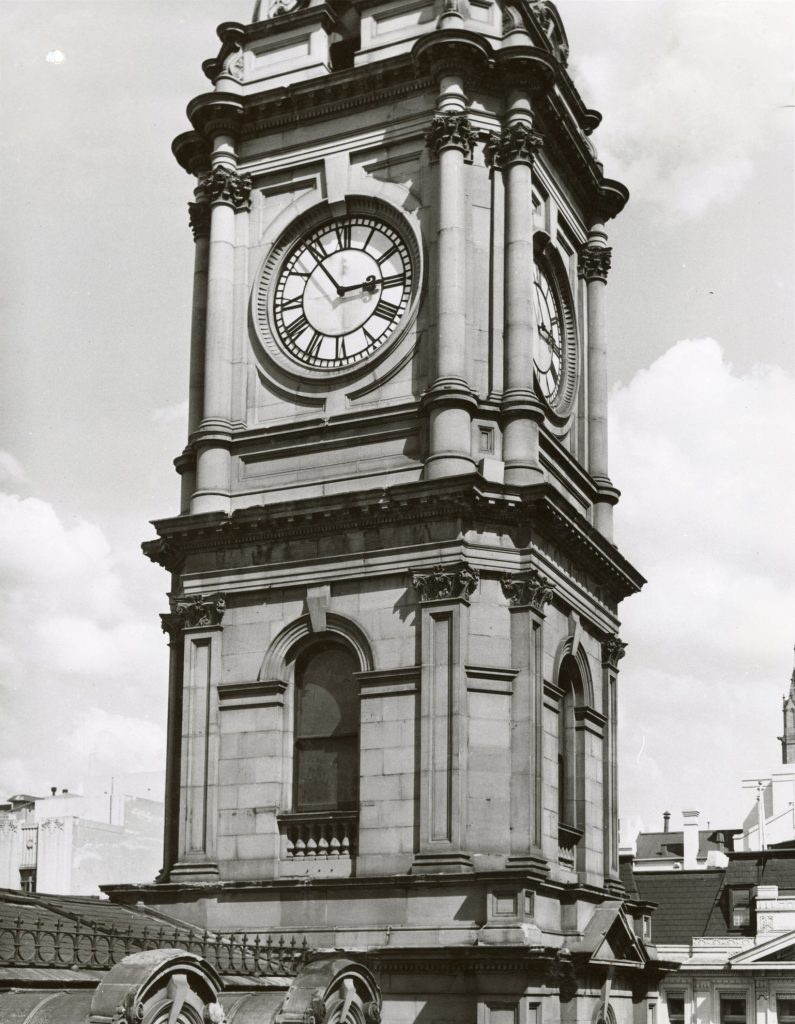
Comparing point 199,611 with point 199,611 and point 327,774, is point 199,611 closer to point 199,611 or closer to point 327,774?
point 199,611

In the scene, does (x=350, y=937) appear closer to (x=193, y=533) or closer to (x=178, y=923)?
(x=178, y=923)

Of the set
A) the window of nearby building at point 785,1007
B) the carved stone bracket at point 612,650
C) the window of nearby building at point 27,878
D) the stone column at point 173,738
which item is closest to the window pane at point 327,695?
the stone column at point 173,738

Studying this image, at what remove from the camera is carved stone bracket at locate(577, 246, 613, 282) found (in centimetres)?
3928

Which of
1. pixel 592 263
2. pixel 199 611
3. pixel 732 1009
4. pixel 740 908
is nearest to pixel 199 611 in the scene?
pixel 199 611

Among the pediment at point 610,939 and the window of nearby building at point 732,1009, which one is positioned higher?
the pediment at point 610,939

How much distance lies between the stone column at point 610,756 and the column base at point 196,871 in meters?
8.74

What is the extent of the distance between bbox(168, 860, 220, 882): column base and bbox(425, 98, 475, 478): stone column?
8.48 meters

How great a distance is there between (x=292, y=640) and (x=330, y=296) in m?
7.51

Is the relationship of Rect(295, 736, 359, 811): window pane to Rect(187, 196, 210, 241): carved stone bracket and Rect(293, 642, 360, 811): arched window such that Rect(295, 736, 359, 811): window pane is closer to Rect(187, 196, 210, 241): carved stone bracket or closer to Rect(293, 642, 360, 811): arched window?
Rect(293, 642, 360, 811): arched window

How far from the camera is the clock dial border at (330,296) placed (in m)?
34.3

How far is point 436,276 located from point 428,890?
1192 centimetres

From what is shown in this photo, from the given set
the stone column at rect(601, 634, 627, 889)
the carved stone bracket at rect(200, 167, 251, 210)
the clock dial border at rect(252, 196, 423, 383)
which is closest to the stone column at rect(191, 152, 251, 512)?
the carved stone bracket at rect(200, 167, 251, 210)

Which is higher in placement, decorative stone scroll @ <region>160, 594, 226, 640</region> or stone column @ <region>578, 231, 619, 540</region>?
stone column @ <region>578, 231, 619, 540</region>

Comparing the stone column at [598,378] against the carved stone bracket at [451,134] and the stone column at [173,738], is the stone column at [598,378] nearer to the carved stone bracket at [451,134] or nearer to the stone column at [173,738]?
the carved stone bracket at [451,134]
